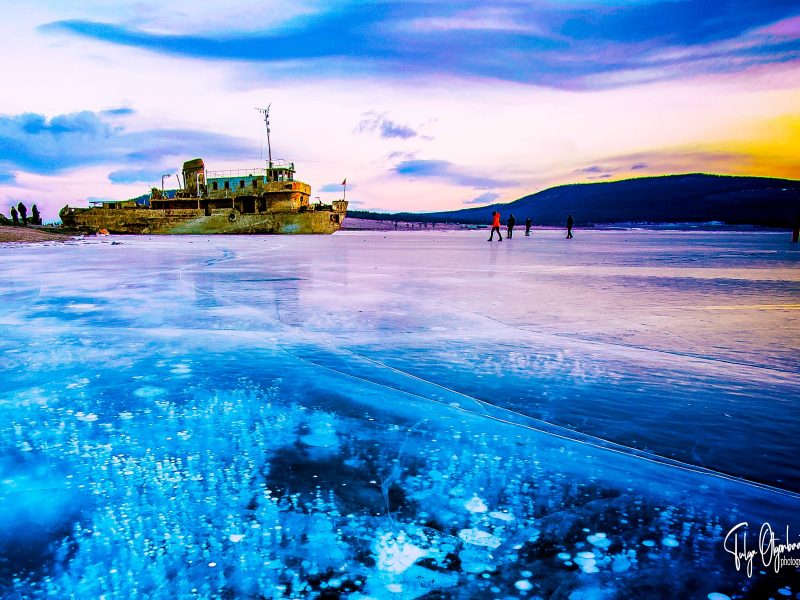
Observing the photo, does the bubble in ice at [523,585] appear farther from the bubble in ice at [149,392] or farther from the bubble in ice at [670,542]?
the bubble in ice at [149,392]

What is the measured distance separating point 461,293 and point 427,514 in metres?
5.33

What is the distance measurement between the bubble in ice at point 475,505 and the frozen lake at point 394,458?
0.04ft

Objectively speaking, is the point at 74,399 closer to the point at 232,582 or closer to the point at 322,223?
the point at 232,582

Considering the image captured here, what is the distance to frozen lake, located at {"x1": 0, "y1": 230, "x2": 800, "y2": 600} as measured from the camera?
1.26m

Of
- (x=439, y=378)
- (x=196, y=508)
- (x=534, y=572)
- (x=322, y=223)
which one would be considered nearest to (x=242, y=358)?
(x=439, y=378)

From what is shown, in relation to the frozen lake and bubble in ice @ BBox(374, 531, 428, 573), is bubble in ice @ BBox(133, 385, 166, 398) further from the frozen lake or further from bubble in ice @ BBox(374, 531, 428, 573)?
bubble in ice @ BBox(374, 531, 428, 573)

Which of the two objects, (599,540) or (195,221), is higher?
(195,221)

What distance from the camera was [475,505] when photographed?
1571mm

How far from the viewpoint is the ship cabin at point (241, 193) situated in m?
→ 46.1

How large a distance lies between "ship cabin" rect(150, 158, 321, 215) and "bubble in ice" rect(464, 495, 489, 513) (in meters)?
46.0
